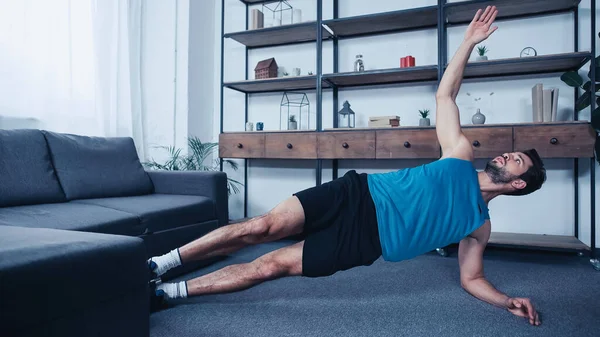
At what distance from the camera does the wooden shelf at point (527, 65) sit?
8.46 feet

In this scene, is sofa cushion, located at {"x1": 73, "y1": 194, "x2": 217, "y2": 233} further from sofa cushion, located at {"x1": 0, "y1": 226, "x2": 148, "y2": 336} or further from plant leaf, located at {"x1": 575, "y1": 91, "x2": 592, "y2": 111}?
plant leaf, located at {"x1": 575, "y1": 91, "x2": 592, "y2": 111}

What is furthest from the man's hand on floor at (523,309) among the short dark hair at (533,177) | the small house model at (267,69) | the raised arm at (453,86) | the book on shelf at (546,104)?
the small house model at (267,69)

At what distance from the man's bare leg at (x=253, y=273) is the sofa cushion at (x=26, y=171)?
1.00 meters

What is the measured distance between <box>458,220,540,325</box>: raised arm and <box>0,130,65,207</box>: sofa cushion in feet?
6.68

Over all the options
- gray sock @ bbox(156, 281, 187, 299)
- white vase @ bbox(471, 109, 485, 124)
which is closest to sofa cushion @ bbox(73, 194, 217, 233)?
gray sock @ bbox(156, 281, 187, 299)

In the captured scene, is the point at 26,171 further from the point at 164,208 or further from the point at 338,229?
the point at 338,229

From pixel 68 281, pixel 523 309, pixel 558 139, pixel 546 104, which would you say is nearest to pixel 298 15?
pixel 546 104

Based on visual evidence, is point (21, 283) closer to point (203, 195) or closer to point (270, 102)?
point (203, 195)

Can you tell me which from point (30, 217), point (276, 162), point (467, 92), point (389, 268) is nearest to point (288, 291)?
point (389, 268)

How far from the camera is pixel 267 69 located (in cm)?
341

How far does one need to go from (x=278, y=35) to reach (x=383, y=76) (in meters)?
0.96

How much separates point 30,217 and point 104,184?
73 cm

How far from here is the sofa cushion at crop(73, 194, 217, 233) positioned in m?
2.03

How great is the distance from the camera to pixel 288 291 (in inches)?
79.6
